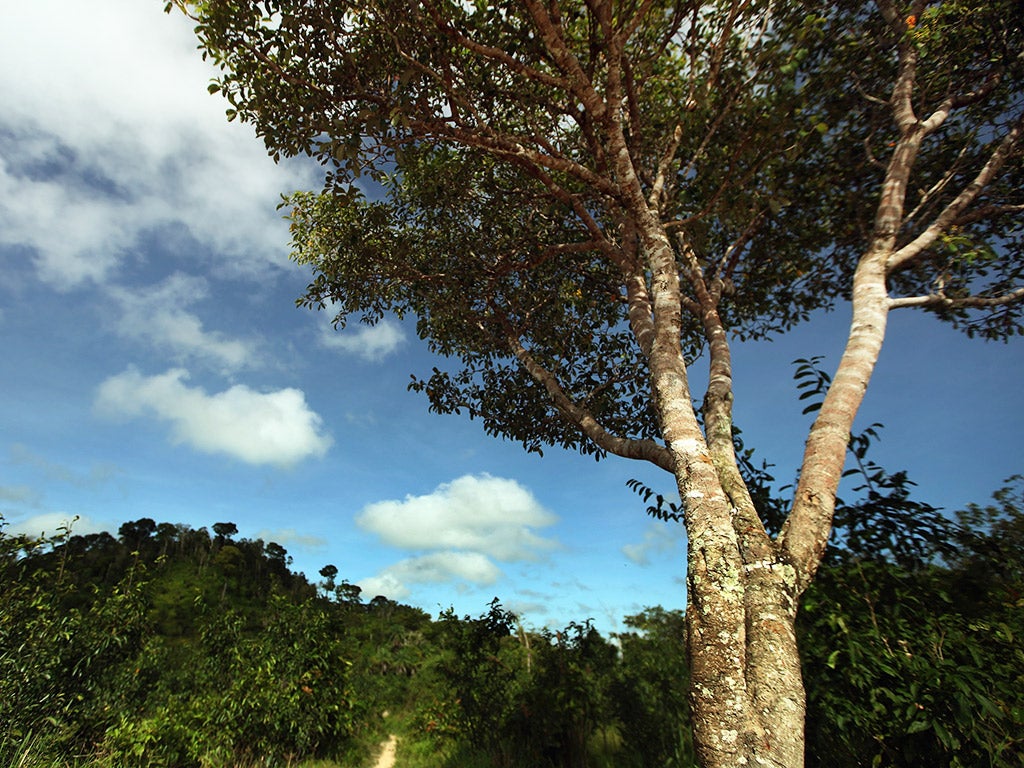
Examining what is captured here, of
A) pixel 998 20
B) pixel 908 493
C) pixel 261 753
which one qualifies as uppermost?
pixel 998 20

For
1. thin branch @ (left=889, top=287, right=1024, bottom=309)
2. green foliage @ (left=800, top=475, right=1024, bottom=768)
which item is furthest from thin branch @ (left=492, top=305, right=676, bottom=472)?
thin branch @ (left=889, top=287, right=1024, bottom=309)

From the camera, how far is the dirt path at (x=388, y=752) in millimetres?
14505

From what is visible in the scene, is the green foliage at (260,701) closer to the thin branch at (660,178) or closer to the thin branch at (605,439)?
the thin branch at (605,439)

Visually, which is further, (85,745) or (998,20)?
(85,745)

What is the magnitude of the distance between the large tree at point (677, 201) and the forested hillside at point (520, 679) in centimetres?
89

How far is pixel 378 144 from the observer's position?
20.6ft

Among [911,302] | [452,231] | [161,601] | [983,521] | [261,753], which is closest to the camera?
[983,521]

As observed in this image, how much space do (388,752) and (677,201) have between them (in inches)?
717

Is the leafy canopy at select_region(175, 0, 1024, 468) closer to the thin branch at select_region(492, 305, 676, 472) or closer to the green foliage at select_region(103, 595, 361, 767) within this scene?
the thin branch at select_region(492, 305, 676, 472)

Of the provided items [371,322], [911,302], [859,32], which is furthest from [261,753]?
[859,32]

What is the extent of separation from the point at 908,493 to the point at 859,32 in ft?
23.8

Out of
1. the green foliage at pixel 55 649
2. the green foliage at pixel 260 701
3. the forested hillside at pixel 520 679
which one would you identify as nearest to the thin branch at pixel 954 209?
the forested hillside at pixel 520 679

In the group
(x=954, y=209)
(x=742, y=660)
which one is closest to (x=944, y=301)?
(x=954, y=209)

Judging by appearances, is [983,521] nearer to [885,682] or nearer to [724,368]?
[885,682]
